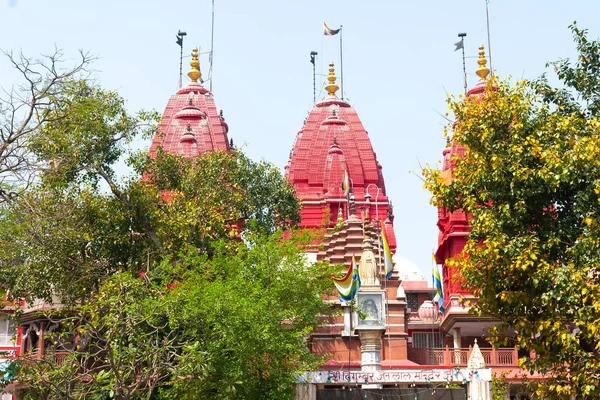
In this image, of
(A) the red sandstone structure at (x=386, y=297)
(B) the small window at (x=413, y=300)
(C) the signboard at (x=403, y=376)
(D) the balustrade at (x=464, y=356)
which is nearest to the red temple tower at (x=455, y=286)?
(A) the red sandstone structure at (x=386, y=297)

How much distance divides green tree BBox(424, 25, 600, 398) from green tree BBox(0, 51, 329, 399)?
649cm

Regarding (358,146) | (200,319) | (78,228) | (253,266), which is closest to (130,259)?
(78,228)

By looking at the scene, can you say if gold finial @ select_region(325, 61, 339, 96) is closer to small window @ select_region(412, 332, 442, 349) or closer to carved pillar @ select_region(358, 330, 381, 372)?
small window @ select_region(412, 332, 442, 349)

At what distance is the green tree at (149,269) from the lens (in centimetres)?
2091

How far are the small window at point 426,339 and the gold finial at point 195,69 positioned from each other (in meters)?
22.9

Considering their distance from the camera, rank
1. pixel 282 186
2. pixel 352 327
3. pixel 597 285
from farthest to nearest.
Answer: pixel 352 327 → pixel 282 186 → pixel 597 285

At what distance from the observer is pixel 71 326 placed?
28.3 meters

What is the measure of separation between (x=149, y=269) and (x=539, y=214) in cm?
1360

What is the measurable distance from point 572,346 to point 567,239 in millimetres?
2434

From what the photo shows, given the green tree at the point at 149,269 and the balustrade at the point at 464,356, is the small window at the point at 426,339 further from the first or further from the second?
the green tree at the point at 149,269

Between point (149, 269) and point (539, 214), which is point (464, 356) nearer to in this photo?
point (149, 269)

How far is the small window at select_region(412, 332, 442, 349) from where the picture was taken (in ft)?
150

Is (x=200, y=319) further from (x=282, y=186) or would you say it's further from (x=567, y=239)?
(x=282, y=186)

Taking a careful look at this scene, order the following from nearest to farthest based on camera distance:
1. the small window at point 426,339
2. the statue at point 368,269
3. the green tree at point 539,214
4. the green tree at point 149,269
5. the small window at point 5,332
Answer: the green tree at point 539,214
the green tree at point 149,269
the statue at point 368,269
the small window at point 5,332
the small window at point 426,339
